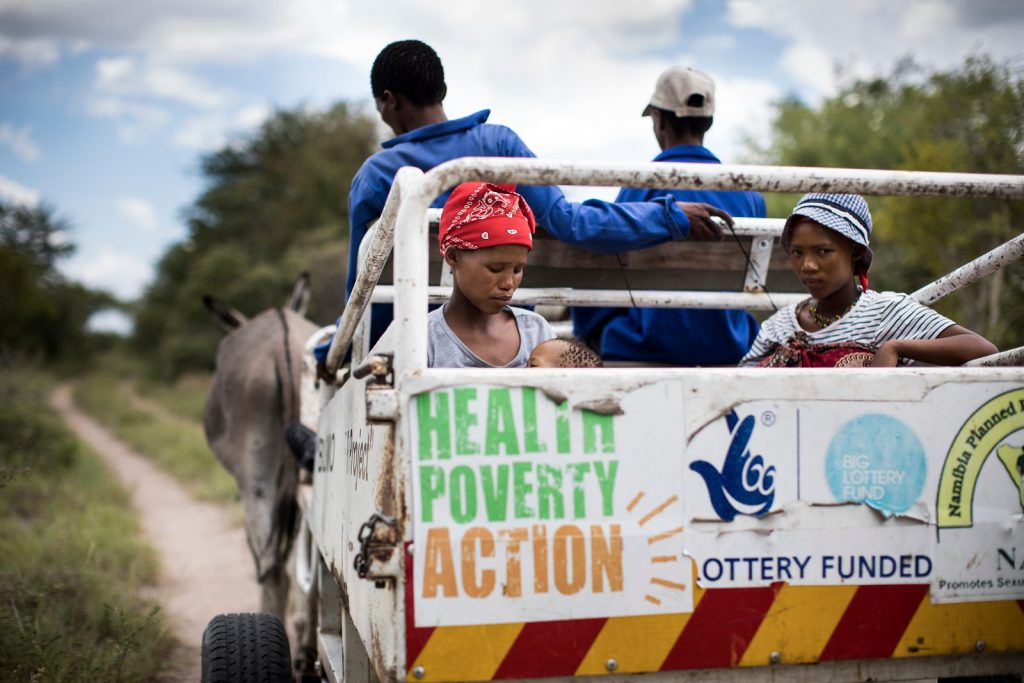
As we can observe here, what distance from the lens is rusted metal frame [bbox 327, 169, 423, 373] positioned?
82.4 inches

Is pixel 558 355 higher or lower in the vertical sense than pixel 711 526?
higher

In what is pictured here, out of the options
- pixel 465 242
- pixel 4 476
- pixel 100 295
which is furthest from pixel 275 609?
pixel 100 295

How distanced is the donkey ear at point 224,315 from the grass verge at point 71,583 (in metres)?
1.55

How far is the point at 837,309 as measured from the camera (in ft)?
9.95

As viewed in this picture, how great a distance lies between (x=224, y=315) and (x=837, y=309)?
4577 mm

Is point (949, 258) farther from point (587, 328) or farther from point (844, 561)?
point (844, 561)

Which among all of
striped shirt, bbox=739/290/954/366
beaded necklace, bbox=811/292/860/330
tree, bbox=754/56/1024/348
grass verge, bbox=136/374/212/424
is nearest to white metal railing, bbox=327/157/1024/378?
striped shirt, bbox=739/290/954/366

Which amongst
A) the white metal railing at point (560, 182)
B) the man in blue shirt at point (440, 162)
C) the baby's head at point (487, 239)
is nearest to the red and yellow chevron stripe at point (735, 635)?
the white metal railing at point (560, 182)

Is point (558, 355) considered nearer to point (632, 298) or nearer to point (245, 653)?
point (632, 298)

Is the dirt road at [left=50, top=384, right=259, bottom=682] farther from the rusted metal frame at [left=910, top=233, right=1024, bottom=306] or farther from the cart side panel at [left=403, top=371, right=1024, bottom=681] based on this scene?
the rusted metal frame at [left=910, top=233, right=1024, bottom=306]

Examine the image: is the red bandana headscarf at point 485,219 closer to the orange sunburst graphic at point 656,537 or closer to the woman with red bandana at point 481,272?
the woman with red bandana at point 481,272

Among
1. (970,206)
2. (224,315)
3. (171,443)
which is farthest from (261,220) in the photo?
(224,315)

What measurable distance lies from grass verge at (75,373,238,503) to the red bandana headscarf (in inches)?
281

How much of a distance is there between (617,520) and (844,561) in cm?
49
